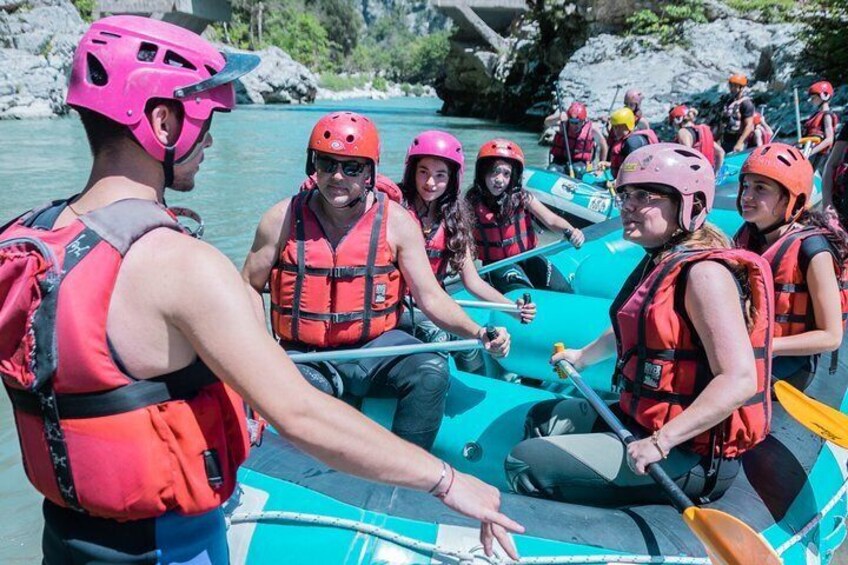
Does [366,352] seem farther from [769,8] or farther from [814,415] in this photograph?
[769,8]

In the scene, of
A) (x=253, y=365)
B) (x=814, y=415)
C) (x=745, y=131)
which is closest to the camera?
(x=253, y=365)

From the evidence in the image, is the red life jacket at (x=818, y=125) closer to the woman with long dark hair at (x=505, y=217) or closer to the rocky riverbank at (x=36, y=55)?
the woman with long dark hair at (x=505, y=217)

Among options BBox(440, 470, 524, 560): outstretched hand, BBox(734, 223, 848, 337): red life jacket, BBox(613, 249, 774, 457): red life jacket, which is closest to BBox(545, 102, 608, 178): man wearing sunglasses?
BBox(734, 223, 848, 337): red life jacket

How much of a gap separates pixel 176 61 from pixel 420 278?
1.79 m

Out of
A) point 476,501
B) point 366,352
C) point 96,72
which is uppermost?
point 96,72

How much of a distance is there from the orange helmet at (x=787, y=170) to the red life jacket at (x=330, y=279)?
1483 mm

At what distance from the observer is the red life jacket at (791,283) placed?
285 centimetres

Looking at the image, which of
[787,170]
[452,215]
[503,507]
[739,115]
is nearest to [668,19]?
[739,115]

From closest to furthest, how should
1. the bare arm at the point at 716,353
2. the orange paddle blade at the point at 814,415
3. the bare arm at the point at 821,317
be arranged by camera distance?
the bare arm at the point at 716,353 → the orange paddle blade at the point at 814,415 → the bare arm at the point at 821,317

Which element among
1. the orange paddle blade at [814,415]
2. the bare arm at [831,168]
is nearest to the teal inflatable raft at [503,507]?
the orange paddle blade at [814,415]

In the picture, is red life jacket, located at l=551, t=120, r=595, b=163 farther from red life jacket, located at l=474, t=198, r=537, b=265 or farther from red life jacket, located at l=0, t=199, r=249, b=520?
red life jacket, located at l=0, t=199, r=249, b=520

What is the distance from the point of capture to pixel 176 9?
107 ft

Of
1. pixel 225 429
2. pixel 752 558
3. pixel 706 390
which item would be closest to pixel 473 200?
pixel 706 390

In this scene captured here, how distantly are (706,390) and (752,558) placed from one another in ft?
1.43
